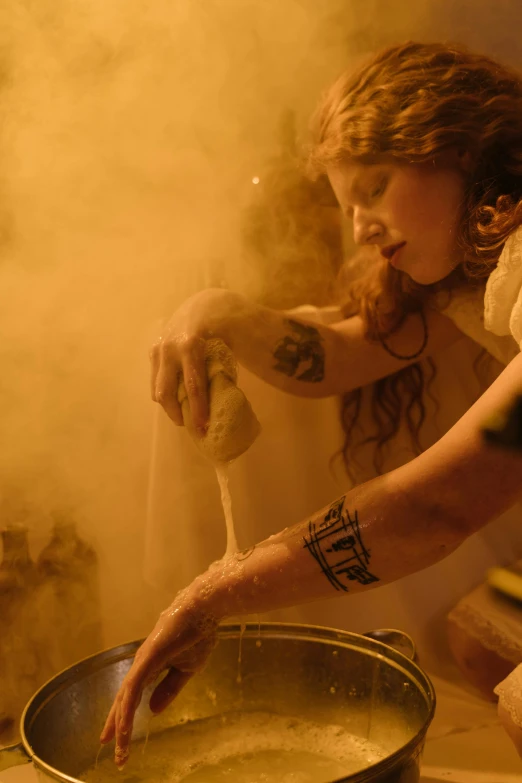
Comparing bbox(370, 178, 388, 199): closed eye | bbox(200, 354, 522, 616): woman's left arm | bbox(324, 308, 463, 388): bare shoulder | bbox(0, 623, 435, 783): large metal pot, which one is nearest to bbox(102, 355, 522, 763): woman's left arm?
bbox(200, 354, 522, 616): woman's left arm

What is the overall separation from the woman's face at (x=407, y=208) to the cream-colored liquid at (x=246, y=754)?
72cm

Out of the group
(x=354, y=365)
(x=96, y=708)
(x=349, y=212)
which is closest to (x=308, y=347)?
(x=354, y=365)

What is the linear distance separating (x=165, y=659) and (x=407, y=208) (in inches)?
28.1

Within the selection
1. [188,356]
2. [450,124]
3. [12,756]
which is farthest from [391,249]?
[12,756]

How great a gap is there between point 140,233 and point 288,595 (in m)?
0.81

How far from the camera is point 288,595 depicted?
0.87m

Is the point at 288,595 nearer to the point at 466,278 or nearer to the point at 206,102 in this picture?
the point at 466,278

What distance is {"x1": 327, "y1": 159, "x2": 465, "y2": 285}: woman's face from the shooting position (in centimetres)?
110

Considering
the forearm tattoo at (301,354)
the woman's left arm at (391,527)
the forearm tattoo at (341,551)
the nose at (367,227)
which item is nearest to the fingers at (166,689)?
the woman's left arm at (391,527)

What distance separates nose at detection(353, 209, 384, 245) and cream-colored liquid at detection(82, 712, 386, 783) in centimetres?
74

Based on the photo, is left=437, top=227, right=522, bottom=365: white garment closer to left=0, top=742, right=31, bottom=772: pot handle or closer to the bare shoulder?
the bare shoulder

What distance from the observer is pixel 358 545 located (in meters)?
0.84

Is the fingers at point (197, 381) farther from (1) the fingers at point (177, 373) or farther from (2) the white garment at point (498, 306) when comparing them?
(2) the white garment at point (498, 306)

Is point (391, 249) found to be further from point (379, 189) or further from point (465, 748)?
point (465, 748)
